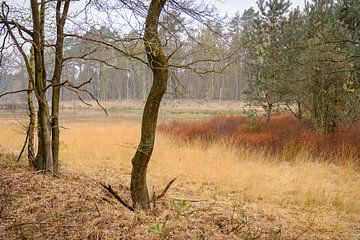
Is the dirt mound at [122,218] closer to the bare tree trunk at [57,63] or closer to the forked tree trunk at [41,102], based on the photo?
the forked tree trunk at [41,102]

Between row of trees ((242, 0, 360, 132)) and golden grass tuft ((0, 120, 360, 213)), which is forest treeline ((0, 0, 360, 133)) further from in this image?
golden grass tuft ((0, 120, 360, 213))

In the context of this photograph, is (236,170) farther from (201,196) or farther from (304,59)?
(304,59)

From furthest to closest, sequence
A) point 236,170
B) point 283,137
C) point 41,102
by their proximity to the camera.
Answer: point 283,137 → point 236,170 → point 41,102

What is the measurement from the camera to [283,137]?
13594 millimetres

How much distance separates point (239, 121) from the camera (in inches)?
763

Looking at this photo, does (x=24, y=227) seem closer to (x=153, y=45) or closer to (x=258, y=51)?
(x=153, y=45)

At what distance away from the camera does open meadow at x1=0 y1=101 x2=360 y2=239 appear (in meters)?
4.30

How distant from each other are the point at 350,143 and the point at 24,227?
1029 centimetres

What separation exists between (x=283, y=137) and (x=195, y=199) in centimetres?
798

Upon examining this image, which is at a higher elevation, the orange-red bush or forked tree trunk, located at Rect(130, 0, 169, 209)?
forked tree trunk, located at Rect(130, 0, 169, 209)

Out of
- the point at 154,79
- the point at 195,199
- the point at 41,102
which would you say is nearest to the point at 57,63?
the point at 41,102

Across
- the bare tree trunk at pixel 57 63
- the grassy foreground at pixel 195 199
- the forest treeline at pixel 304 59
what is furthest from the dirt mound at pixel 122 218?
the forest treeline at pixel 304 59

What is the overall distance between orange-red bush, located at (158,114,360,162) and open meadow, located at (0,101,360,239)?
0.49m

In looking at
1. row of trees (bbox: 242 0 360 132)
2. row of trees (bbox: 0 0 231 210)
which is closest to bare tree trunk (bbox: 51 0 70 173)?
row of trees (bbox: 0 0 231 210)
